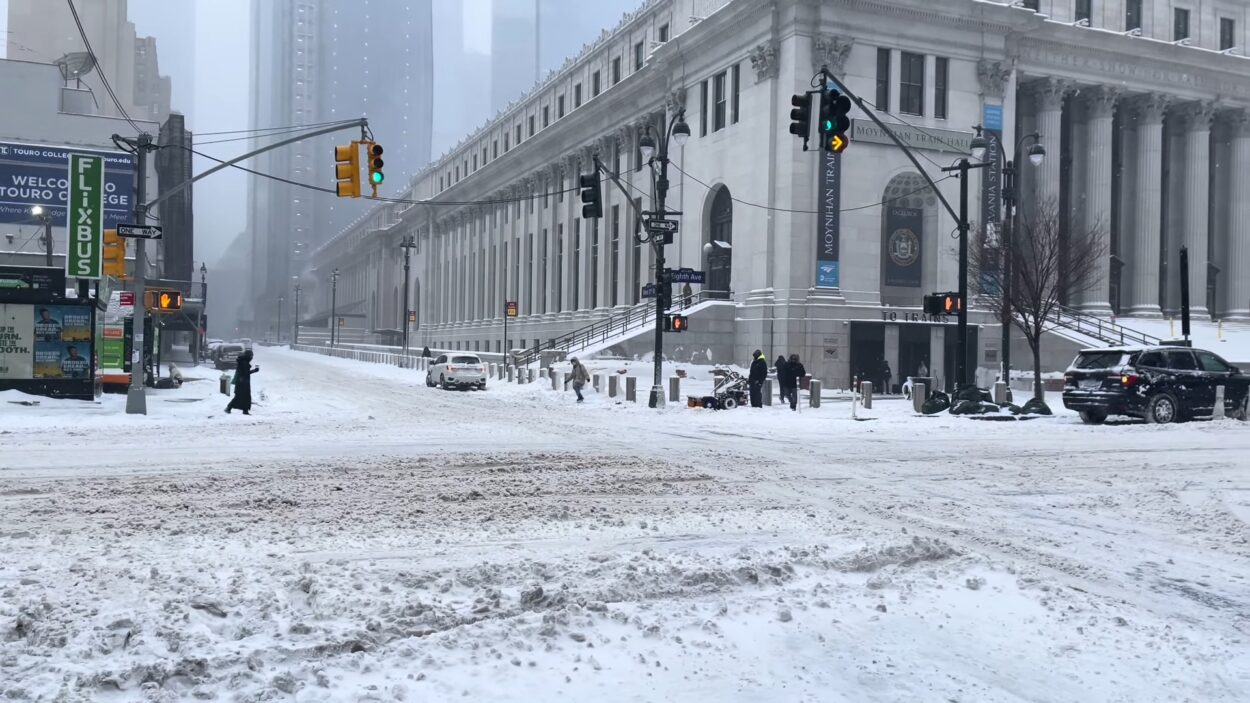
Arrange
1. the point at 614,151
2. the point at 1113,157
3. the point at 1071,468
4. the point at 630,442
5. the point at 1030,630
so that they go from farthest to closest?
the point at 614,151
the point at 1113,157
the point at 630,442
the point at 1071,468
the point at 1030,630

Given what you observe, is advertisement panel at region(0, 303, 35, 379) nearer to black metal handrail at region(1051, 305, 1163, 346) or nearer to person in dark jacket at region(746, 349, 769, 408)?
person in dark jacket at region(746, 349, 769, 408)

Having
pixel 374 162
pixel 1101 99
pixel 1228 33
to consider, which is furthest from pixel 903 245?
pixel 374 162

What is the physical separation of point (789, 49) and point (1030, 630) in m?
37.9

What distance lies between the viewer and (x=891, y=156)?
42.2 meters

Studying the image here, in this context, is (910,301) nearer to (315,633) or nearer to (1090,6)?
(1090,6)

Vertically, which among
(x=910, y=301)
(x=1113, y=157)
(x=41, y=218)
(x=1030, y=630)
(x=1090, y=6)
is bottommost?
(x=1030, y=630)

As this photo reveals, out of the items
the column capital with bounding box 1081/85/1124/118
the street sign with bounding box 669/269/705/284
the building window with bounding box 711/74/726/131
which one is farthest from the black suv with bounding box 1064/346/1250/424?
the column capital with bounding box 1081/85/1124/118

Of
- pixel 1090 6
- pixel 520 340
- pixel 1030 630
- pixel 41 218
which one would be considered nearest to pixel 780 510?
pixel 1030 630

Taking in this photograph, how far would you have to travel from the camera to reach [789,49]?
132 feet

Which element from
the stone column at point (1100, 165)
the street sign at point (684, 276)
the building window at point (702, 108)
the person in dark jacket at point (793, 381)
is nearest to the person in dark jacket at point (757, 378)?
the person in dark jacket at point (793, 381)

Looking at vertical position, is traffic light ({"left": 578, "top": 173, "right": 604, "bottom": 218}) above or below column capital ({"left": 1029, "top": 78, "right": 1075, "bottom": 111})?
below

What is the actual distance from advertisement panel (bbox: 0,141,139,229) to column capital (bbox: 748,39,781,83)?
2860 cm

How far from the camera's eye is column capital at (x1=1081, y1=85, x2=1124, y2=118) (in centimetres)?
4884

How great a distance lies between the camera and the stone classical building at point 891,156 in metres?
40.5
